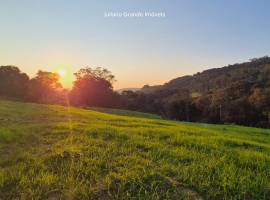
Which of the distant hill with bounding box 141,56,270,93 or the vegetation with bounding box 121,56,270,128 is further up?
the distant hill with bounding box 141,56,270,93

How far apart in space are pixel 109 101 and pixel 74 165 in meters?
50.5

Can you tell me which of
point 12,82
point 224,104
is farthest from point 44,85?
point 224,104

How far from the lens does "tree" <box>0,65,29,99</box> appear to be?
150 feet

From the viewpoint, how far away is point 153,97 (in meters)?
59.5

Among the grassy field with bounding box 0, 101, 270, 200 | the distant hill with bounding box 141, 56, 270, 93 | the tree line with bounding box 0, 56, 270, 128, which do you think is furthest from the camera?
the distant hill with bounding box 141, 56, 270, 93

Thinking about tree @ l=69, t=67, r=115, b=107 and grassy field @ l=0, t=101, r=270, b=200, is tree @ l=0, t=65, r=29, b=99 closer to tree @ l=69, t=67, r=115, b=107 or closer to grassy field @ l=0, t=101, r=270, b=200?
tree @ l=69, t=67, r=115, b=107

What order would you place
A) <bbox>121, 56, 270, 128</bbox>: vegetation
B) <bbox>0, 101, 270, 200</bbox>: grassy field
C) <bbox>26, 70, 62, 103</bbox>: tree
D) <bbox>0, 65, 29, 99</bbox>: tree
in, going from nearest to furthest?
<bbox>0, 101, 270, 200</bbox>: grassy field < <bbox>121, 56, 270, 128</bbox>: vegetation < <bbox>26, 70, 62, 103</bbox>: tree < <bbox>0, 65, 29, 99</bbox>: tree

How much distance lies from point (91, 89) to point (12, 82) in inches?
696

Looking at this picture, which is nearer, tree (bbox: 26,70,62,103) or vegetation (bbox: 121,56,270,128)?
vegetation (bbox: 121,56,270,128)

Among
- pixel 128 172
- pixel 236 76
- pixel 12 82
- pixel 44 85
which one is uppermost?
pixel 236 76

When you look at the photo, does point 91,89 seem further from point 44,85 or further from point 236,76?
point 236,76

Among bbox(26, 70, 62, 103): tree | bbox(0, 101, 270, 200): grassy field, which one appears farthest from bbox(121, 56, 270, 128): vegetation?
bbox(0, 101, 270, 200): grassy field

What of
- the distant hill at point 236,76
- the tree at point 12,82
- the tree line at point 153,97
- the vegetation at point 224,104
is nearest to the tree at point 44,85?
the tree line at point 153,97

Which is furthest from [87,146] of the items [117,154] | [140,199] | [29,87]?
[29,87]
